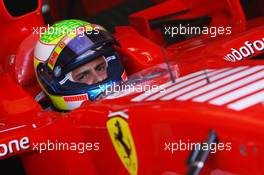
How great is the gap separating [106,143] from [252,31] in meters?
1.14

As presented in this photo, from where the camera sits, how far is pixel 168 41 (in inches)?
148

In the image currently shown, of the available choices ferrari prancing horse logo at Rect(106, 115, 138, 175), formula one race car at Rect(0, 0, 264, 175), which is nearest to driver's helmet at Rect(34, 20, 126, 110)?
formula one race car at Rect(0, 0, 264, 175)

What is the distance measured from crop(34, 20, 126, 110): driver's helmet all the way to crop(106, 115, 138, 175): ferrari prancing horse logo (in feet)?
1.34

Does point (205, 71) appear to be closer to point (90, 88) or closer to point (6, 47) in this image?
point (90, 88)

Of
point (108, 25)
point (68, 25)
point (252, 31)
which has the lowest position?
point (108, 25)

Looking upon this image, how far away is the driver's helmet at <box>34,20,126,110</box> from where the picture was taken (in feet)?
7.52

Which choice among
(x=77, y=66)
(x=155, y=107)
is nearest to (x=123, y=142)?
(x=155, y=107)

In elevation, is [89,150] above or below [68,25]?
below

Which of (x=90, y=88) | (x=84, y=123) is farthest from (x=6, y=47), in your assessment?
(x=84, y=123)

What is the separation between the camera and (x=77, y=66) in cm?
234

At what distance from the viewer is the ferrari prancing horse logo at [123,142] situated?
1.75 m

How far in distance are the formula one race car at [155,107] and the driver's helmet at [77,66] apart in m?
0.06

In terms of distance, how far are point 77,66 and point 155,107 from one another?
0.72 m

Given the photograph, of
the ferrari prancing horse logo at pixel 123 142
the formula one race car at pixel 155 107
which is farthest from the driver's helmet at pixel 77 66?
the ferrari prancing horse logo at pixel 123 142
